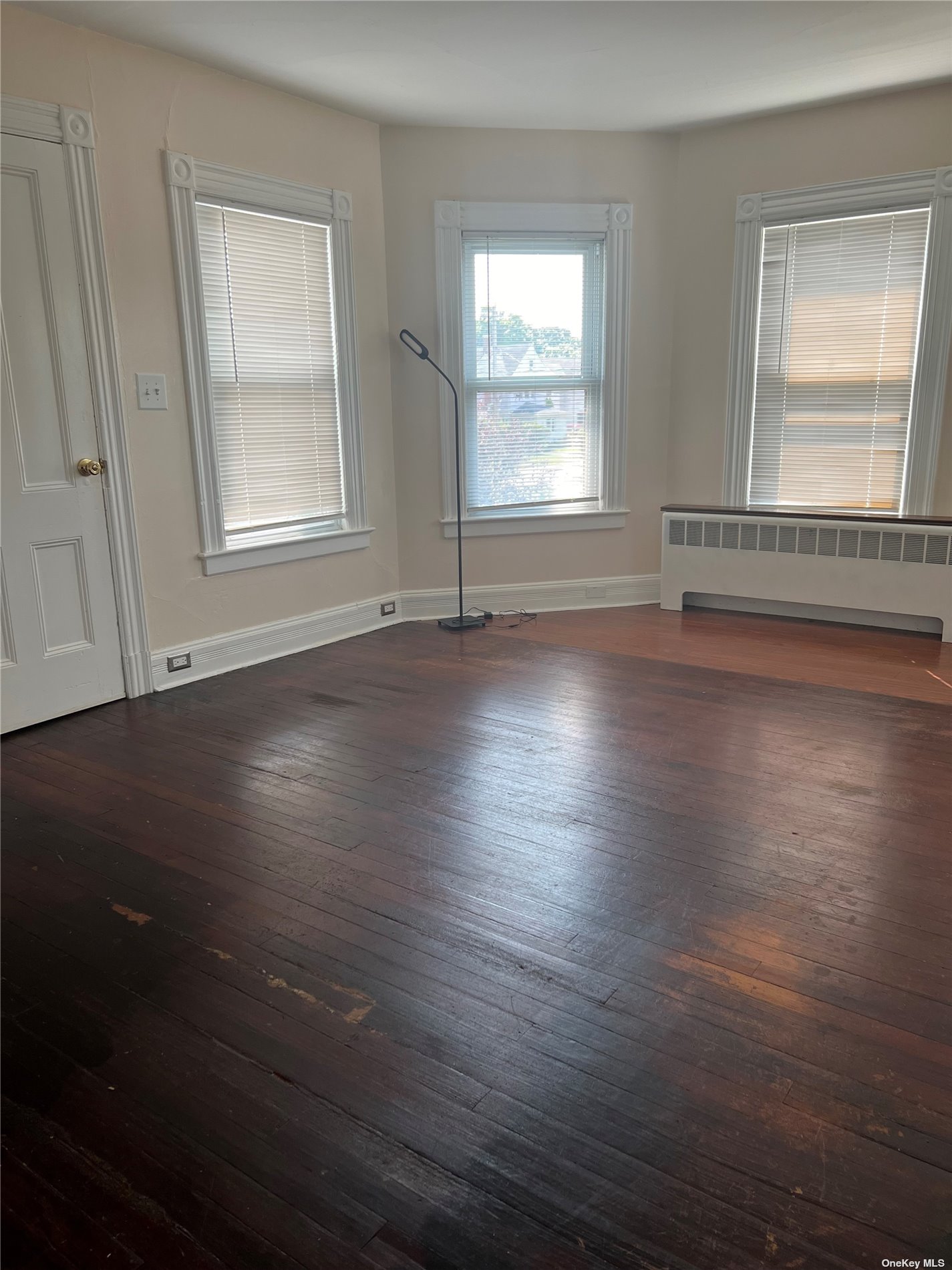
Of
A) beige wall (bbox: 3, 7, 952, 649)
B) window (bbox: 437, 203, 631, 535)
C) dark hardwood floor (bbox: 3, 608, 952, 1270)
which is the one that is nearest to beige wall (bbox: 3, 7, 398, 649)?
beige wall (bbox: 3, 7, 952, 649)

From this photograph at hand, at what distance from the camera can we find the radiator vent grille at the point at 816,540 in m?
4.64

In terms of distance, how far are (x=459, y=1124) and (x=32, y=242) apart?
342cm

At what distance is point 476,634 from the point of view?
16.3 ft

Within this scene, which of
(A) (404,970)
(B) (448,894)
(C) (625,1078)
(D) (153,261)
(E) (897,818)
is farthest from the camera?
(D) (153,261)

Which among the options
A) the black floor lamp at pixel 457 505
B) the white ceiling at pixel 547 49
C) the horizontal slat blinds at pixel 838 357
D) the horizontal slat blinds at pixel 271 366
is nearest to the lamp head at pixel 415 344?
the black floor lamp at pixel 457 505

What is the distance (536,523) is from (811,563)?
1.62 metres

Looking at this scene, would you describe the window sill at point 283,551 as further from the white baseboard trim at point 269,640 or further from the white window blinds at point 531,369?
the white window blinds at point 531,369

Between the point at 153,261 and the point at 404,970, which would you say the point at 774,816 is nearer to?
the point at 404,970

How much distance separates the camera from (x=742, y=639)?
4.79 m

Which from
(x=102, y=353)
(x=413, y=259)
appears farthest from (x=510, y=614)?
(x=102, y=353)

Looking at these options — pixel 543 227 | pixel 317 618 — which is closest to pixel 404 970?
pixel 317 618

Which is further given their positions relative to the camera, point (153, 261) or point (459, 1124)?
point (153, 261)

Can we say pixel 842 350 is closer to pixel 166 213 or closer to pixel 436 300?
pixel 436 300

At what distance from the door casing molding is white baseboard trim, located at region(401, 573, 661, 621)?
180 cm
